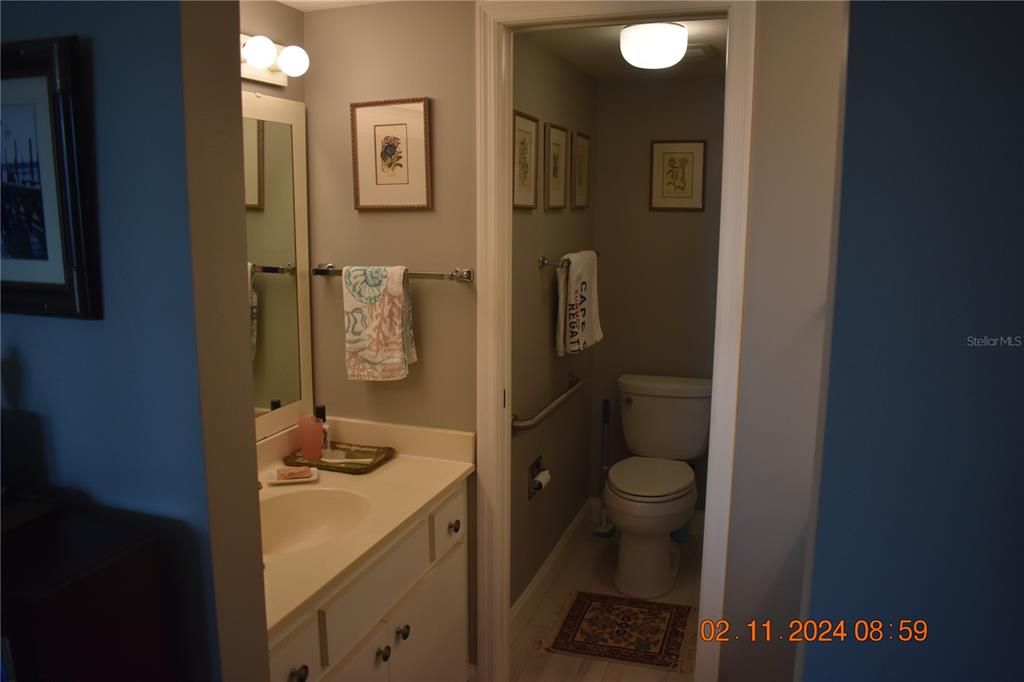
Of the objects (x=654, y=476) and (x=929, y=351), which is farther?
(x=654, y=476)

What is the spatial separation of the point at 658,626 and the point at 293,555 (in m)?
1.77

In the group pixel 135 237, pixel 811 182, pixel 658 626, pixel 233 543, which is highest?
pixel 811 182

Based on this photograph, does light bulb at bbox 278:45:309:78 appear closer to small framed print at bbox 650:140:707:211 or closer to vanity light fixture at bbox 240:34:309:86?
vanity light fixture at bbox 240:34:309:86

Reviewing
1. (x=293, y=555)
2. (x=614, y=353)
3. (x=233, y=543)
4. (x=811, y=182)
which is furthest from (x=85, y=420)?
(x=614, y=353)

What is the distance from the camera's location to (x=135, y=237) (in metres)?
1.01

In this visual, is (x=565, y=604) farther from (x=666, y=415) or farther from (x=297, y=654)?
(x=297, y=654)

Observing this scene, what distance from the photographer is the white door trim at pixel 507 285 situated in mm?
1919

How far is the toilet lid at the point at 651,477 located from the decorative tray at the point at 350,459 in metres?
1.21

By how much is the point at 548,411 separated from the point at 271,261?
1216 mm

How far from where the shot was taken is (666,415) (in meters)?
3.51

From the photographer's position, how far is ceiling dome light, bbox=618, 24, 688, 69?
8.25 feet

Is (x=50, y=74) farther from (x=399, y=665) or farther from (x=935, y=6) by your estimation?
(x=399, y=665)

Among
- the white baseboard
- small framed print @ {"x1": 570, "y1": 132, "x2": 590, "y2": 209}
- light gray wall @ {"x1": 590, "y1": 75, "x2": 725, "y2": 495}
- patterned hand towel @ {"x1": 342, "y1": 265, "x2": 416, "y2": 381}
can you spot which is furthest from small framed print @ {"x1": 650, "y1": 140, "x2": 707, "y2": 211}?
patterned hand towel @ {"x1": 342, "y1": 265, "x2": 416, "y2": 381}

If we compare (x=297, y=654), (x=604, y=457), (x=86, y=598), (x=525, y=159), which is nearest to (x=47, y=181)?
(x=86, y=598)
